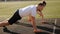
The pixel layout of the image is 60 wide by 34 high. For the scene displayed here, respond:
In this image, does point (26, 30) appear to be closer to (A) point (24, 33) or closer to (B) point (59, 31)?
(A) point (24, 33)

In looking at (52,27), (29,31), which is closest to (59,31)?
(52,27)

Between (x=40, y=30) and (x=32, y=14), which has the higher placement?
(x=32, y=14)

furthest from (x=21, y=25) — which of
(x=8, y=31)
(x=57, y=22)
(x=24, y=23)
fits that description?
(x=57, y=22)

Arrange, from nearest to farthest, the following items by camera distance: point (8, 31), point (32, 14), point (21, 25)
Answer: point (32, 14) → point (8, 31) → point (21, 25)

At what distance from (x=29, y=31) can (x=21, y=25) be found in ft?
3.00

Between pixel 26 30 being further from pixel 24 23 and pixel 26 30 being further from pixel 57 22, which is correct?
pixel 57 22

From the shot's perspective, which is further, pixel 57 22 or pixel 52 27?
pixel 57 22

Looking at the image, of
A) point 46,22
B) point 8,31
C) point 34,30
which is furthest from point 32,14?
point 46,22

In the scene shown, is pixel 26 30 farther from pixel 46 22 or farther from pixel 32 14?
pixel 46 22

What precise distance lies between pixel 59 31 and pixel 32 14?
1.19 metres

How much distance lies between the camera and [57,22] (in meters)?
8.62

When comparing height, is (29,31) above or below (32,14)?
below

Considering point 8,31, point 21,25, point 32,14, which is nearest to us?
point 32,14

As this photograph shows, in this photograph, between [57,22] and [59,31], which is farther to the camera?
[57,22]
